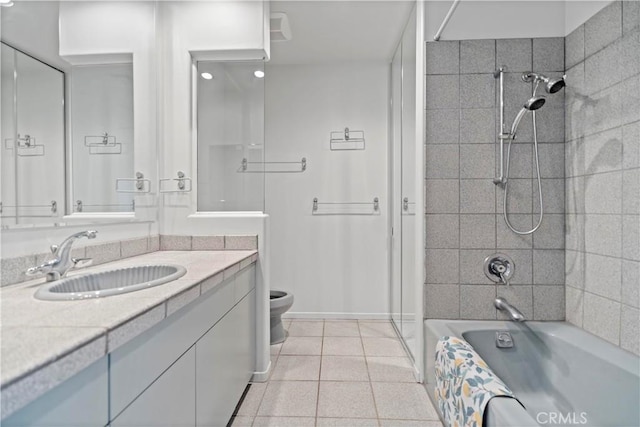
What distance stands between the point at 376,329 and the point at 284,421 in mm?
1501

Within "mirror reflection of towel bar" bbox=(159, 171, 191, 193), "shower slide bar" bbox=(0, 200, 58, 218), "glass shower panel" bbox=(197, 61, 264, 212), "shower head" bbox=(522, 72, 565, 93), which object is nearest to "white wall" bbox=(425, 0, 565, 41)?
"shower head" bbox=(522, 72, 565, 93)

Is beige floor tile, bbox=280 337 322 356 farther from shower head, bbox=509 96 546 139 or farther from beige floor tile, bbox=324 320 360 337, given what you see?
shower head, bbox=509 96 546 139

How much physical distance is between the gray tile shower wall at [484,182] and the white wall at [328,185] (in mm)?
1211

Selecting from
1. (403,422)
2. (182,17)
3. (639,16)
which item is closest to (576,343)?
(403,422)

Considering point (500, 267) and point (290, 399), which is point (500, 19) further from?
point (290, 399)

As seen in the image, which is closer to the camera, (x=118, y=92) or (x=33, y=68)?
(x=33, y=68)

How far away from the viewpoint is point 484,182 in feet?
6.63

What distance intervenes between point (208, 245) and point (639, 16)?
2.46 m

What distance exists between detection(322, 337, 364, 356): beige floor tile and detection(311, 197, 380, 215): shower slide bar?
3.83 ft

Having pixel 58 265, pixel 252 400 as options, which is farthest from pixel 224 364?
pixel 58 265

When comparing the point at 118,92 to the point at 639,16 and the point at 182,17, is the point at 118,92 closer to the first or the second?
the point at 182,17

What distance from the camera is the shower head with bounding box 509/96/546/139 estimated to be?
5.72ft

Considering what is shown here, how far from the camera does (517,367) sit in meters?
1.87

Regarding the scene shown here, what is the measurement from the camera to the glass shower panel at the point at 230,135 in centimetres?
217
